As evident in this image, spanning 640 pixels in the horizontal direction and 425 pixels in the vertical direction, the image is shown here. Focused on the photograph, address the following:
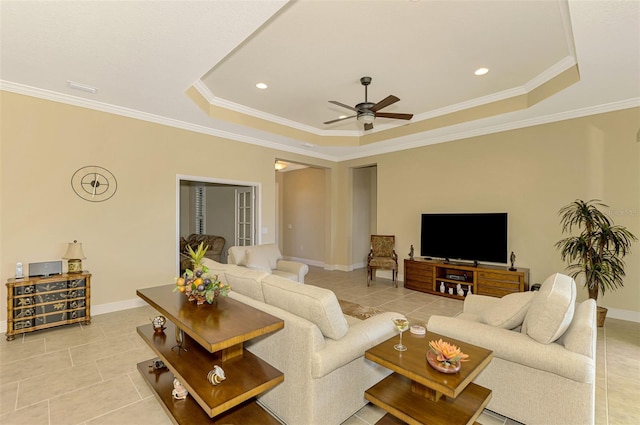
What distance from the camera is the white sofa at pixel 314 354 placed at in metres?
1.79

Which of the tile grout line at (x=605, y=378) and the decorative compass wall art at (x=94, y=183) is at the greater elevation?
the decorative compass wall art at (x=94, y=183)

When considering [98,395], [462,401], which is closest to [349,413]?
[462,401]

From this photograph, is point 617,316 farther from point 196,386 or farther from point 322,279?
point 196,386

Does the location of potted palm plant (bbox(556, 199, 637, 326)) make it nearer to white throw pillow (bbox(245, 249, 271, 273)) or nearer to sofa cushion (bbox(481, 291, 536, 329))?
sofa cushion (bbox(481, 291, 536, 329))

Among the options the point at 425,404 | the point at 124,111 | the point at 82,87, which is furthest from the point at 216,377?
the point at 124,111

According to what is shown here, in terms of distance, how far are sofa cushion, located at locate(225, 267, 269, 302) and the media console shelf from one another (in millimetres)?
3940

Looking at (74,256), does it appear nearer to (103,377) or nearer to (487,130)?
(103,377)

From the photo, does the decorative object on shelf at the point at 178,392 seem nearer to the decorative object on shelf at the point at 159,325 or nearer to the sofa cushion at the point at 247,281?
the decorative object on shelf at the point at 159,325

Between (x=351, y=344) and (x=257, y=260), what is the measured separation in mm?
3082

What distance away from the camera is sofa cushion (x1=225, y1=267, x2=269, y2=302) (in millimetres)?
2361

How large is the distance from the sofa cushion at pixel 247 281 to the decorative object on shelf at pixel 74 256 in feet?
8.23

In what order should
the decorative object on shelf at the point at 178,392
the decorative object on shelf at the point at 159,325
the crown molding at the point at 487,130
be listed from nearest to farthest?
the decorative object on shelf at the point at 178,392
the decorative object on shelf at the point at 159,325
the crown molding at the point at 487,130

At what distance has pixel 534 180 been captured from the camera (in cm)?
480

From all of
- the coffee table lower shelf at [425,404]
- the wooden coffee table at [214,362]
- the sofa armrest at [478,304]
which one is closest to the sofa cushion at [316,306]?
the wooden coffee table at [214,362]
